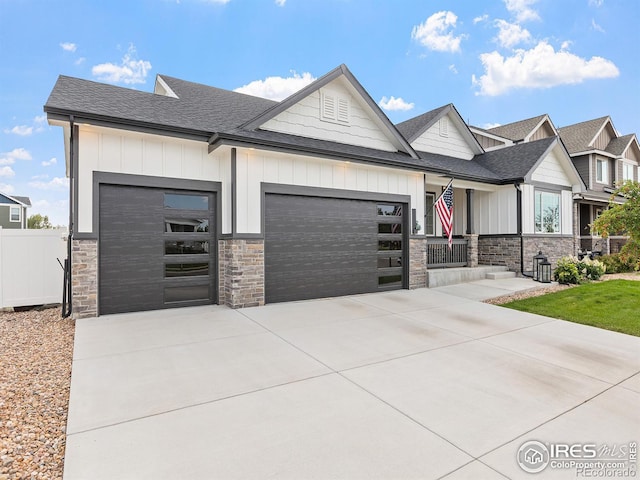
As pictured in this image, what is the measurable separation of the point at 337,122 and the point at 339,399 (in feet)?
26.3

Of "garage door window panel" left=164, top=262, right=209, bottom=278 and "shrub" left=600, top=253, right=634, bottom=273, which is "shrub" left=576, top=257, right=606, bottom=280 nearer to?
"shrub" left=600, top=253, right=634, bottom=273

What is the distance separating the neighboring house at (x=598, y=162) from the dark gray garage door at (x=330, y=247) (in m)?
13.0

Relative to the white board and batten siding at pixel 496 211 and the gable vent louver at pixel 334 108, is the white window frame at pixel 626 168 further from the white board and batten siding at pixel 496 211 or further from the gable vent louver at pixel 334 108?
the gable vent louver at pixel 334 108

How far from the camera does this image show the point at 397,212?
34.0ft

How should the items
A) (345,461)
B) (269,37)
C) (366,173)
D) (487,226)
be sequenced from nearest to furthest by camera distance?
(345,461) → (366,173) → (487,226) → (269,37)

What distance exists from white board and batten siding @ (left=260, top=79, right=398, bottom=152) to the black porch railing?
384cm

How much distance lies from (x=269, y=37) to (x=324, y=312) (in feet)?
50.0

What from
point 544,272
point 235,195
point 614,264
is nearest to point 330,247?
point 235,195

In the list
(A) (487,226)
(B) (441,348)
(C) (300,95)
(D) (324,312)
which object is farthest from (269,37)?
(B) (441,348)

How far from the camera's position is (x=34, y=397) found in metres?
3.49

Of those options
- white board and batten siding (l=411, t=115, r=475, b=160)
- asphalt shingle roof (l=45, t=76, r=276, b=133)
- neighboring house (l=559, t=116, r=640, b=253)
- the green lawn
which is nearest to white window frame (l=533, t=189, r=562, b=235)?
white board and batten siding (l=411, t=115, r=475, b=160)

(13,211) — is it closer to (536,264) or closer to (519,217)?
(519,217)

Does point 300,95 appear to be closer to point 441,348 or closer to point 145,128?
point 145,128

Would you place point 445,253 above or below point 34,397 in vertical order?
above
